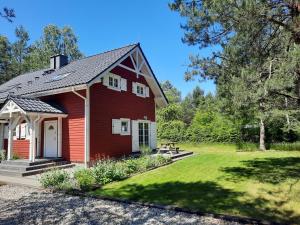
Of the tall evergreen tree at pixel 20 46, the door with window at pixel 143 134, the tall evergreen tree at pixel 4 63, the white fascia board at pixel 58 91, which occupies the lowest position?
the door with window at pixel 143 134

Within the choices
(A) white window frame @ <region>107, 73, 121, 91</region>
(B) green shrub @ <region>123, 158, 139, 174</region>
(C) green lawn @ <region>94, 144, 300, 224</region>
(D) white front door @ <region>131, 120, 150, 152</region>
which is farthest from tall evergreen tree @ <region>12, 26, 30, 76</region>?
(C) green lawn @ <region>94, 144, 300, 224</region>

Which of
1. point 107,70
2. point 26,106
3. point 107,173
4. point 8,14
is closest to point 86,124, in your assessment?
point 26,106

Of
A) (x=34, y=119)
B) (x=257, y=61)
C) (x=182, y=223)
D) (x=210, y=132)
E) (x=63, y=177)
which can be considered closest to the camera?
(x=182, y=223)

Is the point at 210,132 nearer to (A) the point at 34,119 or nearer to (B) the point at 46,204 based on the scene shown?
(A) the point at 34,119

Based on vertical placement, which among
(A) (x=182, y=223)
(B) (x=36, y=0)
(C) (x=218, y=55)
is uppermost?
(B) (x=36, y=0)

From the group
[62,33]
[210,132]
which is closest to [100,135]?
[210,132]

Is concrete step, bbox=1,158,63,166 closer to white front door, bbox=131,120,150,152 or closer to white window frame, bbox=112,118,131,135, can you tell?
white window frame, bbox=112,118,131,135

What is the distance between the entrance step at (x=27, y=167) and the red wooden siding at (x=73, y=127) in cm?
62

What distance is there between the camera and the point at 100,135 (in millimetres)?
14258

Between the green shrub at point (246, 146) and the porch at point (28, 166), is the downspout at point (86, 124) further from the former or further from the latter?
the green shrub at point (246, 146)

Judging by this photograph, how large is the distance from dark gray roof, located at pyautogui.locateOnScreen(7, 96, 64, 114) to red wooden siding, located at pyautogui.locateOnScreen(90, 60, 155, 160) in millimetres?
1957

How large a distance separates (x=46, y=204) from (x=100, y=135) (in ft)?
24.2

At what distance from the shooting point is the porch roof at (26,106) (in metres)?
12.6

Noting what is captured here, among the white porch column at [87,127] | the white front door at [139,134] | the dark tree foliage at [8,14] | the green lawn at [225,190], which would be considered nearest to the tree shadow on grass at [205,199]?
the green lawn at [225,190]
